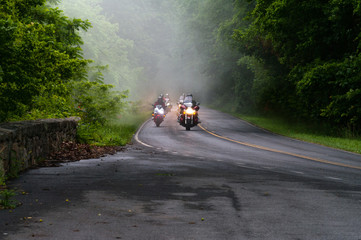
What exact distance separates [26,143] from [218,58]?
59.4 meters

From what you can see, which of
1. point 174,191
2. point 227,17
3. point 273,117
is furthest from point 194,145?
point 227,17

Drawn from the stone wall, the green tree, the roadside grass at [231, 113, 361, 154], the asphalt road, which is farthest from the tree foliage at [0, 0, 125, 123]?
the roadside grass at [231, 113, 361, 154]

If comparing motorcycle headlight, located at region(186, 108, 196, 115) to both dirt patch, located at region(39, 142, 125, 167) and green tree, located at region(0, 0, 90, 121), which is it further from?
green tree, located at region(0, 0, 90, 121)

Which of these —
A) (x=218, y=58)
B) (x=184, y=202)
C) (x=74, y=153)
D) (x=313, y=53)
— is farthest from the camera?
(x=218, y=58)

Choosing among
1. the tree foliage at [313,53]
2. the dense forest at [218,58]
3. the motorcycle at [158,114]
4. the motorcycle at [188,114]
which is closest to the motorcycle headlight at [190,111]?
the motorcycle at [188,114]

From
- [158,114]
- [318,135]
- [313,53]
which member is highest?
[313,53]

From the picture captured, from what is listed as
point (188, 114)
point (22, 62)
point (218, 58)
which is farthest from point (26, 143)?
point (218, 58)

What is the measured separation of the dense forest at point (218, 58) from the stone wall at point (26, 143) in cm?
95

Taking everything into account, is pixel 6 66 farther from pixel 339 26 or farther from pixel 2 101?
pixel 339 26

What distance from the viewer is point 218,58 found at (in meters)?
70.0

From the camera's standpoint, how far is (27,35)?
40.6 ft

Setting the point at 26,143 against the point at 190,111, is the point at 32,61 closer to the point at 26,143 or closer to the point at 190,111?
the point at 26,143

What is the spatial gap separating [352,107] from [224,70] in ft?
141

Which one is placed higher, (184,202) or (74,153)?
(184,202)
